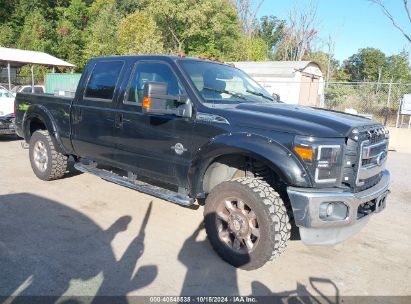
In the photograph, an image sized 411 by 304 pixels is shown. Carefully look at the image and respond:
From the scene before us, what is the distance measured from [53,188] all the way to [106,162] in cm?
128

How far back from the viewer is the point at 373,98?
1577cm

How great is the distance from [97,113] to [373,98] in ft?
44.1

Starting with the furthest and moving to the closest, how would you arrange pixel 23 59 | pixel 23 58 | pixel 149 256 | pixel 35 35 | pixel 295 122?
pixel 35 35 → pixel 23 58 → pixel 23 59 → pixel 149 256 → pixel 295 122

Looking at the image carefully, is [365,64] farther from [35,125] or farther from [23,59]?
[35,125]

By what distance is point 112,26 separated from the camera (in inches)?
1316

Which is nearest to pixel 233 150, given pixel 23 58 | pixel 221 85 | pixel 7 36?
pixel 221 85

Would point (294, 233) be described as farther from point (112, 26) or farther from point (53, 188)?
point (112, 26)

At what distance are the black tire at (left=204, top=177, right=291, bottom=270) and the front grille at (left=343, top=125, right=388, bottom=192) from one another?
0.66 meters

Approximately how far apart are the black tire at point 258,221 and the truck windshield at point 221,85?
96 centimetres

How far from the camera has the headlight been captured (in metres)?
3.31

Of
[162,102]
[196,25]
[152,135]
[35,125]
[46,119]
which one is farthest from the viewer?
[196,25]

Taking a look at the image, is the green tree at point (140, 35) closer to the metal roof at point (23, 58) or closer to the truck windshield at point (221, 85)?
the metal roof at point (23, 58)

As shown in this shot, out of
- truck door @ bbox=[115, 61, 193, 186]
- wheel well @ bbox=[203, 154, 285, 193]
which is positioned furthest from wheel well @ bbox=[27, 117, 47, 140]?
wheel well @ bbox=[203, 154, 285, 193]

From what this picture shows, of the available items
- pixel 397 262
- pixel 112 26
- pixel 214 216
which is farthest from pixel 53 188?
pixel 112 26
